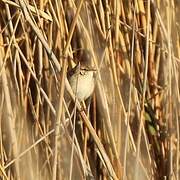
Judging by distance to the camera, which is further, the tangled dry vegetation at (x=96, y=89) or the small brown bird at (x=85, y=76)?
the small brown bird at (x=85, y=76)

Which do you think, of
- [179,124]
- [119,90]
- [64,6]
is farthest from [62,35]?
[179,124]

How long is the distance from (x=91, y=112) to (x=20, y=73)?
32 centimetres

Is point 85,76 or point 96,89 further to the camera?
point 85,76

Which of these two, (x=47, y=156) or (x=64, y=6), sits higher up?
(x=64, y=6)

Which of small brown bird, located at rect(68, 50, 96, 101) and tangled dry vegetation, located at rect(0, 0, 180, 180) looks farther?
small brown bird, located at rect(68, 50, 96, 101)

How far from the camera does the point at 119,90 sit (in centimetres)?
183

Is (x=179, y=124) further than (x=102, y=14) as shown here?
Yes

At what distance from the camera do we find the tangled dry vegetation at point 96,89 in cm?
176

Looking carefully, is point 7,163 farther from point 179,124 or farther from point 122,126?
point 179,124

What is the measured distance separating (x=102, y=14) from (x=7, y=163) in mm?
603

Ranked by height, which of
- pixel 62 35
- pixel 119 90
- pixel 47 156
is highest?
pixel 62 35

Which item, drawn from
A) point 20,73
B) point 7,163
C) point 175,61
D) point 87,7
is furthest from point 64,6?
point 7,163

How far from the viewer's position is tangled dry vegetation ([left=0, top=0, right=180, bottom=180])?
1761 mm

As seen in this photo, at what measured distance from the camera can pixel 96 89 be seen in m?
1.85
